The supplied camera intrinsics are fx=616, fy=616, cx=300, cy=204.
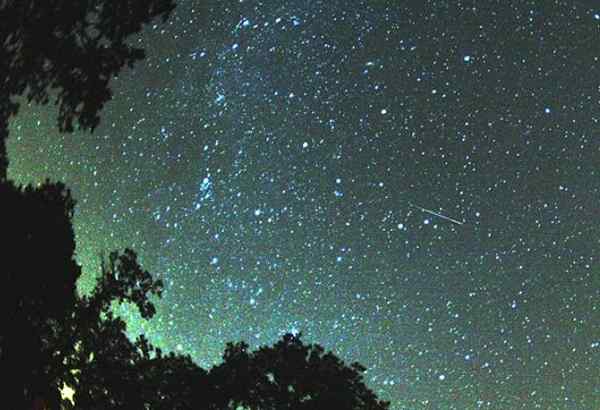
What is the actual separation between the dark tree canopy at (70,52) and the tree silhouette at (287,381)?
499cm

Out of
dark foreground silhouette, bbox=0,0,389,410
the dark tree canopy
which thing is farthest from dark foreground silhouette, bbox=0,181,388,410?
the dark tree canopy

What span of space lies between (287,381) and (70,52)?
561 centimetres

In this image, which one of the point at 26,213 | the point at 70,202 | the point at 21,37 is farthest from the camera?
the point at 70,202

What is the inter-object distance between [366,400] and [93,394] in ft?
12.3

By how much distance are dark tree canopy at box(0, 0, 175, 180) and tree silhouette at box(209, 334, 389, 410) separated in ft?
Answer: 16.4

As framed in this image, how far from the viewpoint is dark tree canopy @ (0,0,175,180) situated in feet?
15.5

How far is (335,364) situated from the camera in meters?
8.92

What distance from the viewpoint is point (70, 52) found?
486 centimetres

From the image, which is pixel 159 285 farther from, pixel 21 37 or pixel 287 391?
pixel 21 37

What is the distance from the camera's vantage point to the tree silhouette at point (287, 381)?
863 centimetres

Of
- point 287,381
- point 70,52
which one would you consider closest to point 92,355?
point 287,381

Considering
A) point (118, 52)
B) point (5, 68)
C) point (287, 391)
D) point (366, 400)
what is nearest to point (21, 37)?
point (5, 68)

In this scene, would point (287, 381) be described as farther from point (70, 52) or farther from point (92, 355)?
point (70, 52)

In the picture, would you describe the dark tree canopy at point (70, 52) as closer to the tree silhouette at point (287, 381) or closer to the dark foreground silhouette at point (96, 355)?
the dark foreground silhouette at point (96, 355)
